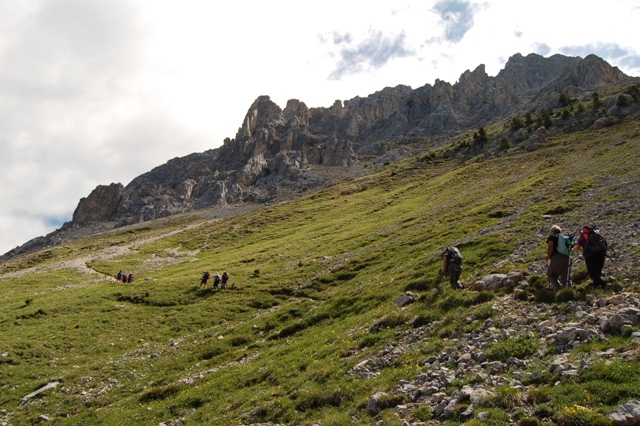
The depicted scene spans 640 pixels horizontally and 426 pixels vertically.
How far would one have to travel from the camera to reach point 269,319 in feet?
112

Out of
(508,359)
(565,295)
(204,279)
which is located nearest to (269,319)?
(204,279)

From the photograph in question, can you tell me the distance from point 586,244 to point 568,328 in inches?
240

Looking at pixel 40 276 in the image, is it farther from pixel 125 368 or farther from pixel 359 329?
pixel 359 329

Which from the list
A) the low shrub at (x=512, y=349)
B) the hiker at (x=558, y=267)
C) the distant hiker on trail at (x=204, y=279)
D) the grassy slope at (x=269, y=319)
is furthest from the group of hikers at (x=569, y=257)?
the distant hiker on trail at (x=204, y=279)

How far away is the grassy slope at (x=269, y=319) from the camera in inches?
746

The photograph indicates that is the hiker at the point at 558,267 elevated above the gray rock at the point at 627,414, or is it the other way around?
the hiker at the point at 558,267

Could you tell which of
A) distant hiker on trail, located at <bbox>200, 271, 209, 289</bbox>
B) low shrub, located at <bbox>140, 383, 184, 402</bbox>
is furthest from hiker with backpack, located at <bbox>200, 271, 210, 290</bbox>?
low shrub, located at <bbox>140, 383, 184, 402</bbox>

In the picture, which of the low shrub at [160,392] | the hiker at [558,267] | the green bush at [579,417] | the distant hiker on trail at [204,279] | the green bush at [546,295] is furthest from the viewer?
the distant hiker on trail at [204,279]

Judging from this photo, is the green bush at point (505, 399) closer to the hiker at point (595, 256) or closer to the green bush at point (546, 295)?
the green bush at point (546, 295)

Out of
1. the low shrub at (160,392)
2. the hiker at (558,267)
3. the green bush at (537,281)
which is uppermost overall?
the hiker at (558,267)

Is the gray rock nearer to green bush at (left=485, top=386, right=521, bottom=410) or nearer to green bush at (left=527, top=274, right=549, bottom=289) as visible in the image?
green bush at (left=485, top=386, right=521, bottom=410)

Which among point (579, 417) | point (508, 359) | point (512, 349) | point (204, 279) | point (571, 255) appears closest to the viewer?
point (579, 417)

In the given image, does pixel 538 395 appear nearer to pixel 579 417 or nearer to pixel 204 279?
pixel 579 417

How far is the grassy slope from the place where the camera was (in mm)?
18938
